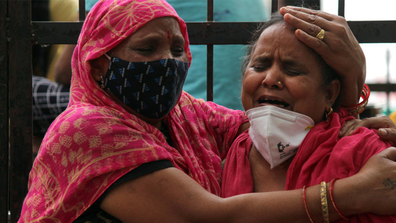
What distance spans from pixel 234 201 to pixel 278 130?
37cm

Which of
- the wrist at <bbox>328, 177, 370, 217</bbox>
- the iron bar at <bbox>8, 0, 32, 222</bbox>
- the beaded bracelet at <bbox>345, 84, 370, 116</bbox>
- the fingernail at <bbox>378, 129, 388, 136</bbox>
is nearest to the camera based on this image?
the wrist at <bbox>328, 177, 370, 217</bbox>

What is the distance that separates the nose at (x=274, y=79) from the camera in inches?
71.7

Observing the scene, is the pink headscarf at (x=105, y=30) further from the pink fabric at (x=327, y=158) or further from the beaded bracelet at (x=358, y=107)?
the beaded bracelet at (x=358, y=107)

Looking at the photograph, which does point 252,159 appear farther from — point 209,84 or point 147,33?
point 147,33

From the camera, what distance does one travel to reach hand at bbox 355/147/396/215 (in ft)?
5.28

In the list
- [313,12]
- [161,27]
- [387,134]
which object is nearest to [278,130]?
[387,134]

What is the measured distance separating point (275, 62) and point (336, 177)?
541mm

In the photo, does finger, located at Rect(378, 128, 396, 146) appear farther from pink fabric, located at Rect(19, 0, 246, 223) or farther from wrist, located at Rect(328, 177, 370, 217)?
pink fabric, located at Rect(19, 0, 246, 223)

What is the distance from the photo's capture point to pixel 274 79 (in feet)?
5.98

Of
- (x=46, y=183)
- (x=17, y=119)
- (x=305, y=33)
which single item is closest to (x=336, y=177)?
(x=305, y=33)

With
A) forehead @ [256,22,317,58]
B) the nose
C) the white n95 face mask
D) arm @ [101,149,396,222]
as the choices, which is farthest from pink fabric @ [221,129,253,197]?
forehead @ [256,22,317,58]

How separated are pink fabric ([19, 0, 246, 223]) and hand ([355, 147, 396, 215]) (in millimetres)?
659

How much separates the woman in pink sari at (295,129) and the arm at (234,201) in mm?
28

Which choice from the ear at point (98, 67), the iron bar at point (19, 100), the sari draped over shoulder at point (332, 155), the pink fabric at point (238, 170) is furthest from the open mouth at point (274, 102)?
the iron bar at point (19, 100)
